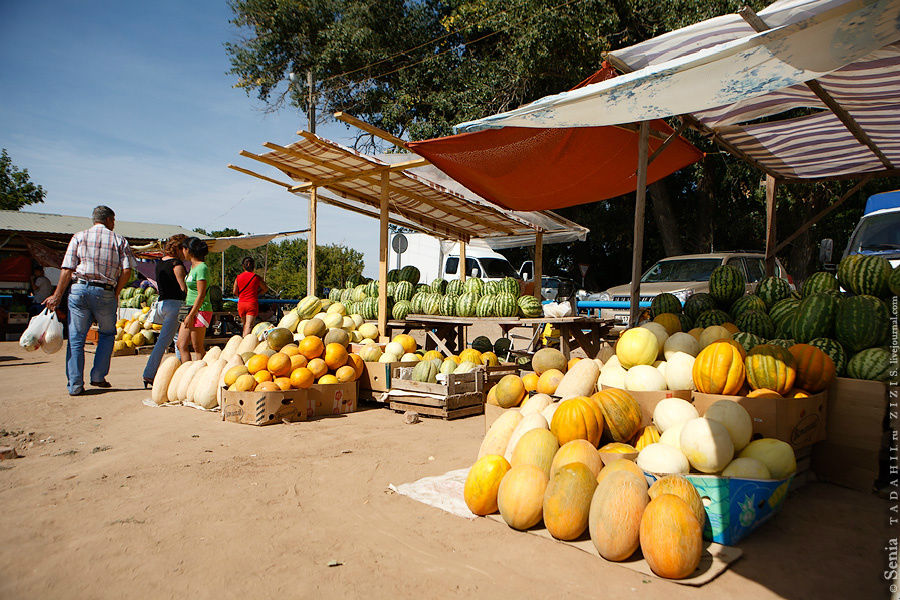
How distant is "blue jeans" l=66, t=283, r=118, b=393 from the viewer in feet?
20.5

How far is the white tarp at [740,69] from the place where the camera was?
2.28 m

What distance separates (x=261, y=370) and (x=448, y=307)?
9.31ft

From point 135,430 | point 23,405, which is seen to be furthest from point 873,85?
point 23,405

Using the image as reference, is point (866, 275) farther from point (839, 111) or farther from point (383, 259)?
point (383, 259)

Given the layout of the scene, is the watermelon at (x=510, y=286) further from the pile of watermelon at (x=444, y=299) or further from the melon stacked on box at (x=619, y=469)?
the melon stacked on box at (x=619, y=469)

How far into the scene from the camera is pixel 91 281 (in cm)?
631

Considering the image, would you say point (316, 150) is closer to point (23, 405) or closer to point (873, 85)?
point (23, 405)

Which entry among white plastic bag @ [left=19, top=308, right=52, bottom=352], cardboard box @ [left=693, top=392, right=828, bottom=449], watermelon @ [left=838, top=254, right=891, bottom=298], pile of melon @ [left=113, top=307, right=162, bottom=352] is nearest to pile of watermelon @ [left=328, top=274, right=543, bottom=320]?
watermelon @ [left=838, top=254, right=891, bottom=298]

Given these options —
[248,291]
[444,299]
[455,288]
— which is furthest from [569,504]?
[248,291]

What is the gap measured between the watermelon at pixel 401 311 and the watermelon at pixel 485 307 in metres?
1.21

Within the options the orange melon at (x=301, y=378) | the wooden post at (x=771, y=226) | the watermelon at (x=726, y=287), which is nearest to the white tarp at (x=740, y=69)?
the watermelon at (x=726, y=287)

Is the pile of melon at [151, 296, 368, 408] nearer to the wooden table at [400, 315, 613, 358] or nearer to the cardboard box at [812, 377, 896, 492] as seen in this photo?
the wooden table at [400, 315, 613, 358]

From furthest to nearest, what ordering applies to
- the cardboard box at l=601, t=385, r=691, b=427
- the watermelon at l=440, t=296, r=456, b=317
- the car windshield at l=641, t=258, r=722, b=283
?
the car windshield at l=641, t=258, r=722, b=283
the watermelon at l=440, t=296, r=456, b=317
the cardboard box at l=601, t=385, r=691, b=427

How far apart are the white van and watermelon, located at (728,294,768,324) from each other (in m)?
12.5
